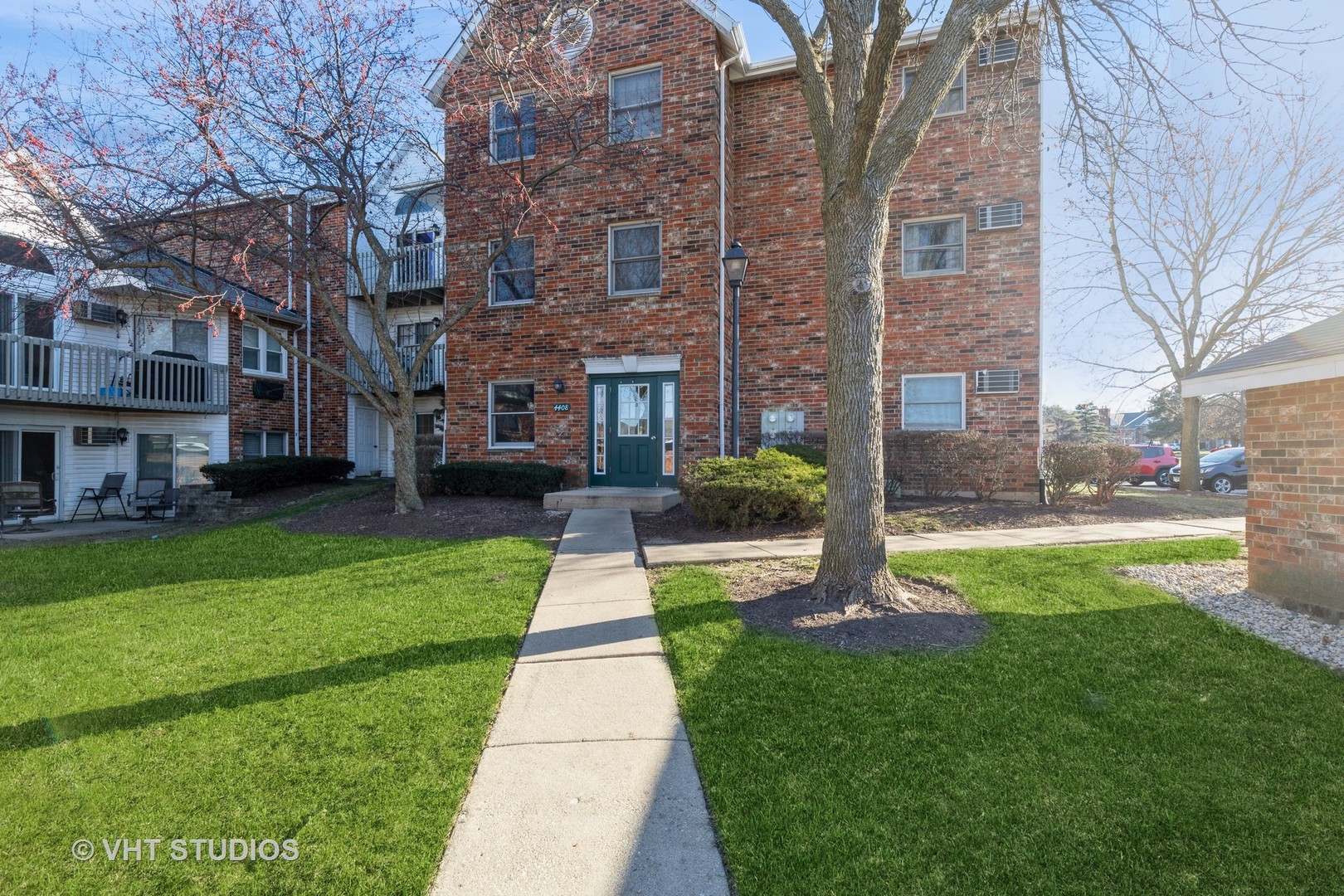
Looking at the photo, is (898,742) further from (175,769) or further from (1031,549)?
(1031,549)

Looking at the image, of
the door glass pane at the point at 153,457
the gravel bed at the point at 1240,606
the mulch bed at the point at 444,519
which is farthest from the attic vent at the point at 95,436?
the gravel bed at the point at 1240,606

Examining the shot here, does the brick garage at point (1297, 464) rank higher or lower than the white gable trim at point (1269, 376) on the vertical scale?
lower

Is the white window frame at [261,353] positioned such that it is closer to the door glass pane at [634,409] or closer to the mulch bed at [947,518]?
the door glass pane at [634,409]

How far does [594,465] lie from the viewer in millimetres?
12008

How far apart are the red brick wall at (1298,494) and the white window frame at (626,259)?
8793mm

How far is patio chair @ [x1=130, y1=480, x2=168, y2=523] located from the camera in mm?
13188

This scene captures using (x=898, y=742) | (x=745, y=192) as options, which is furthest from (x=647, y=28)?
(x=898, y=742)

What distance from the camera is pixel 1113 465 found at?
Answer: 387 inches

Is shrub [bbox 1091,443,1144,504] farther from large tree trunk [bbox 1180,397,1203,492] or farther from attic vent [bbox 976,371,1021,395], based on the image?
large tree trunk [bbox 1180,397,1203,492]

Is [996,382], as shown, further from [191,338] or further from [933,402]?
[191,338]

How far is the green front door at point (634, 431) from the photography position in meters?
11.6

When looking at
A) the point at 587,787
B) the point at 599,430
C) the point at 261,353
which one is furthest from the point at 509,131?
the point at 587,787

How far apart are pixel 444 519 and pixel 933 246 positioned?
10171 millimetres

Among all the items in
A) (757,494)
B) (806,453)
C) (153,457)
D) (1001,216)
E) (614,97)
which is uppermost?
(614,97)
